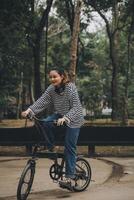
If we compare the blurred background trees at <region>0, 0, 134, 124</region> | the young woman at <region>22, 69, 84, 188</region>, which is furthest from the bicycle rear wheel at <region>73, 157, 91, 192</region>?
the blurred background trees at <region>0, 0, 134, 124</region>

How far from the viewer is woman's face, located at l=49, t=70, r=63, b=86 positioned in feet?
28.5

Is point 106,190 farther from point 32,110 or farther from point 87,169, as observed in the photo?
point 32,110

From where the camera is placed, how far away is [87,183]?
9344mm

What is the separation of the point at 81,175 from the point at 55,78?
170 cm

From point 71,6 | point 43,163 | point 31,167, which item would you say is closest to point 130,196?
point 31,167

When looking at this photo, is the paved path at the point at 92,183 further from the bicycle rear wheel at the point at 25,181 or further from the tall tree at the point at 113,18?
the tall tree at the point at 113,18

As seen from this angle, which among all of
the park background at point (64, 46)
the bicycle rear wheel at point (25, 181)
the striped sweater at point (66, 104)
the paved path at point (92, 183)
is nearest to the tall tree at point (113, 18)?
the park background at point (64, 46)

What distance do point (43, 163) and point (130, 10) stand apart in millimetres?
25598

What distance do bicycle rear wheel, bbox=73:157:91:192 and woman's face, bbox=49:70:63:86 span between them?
1344 mm

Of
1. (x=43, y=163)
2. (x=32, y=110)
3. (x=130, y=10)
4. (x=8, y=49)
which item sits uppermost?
(x=130, y=10)

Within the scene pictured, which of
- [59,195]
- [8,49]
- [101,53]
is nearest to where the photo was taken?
[59,195]

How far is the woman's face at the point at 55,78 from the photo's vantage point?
341 inches

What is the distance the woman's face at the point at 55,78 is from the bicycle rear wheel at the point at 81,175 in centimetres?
134

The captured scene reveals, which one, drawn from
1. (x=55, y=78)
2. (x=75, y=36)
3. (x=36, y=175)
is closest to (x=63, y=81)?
(x=55, y=78)
